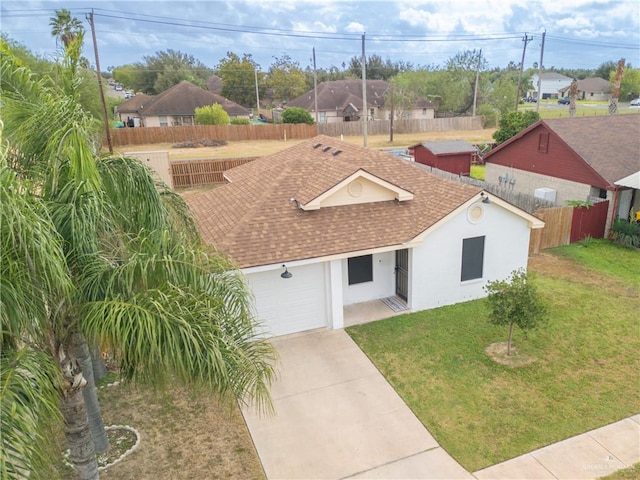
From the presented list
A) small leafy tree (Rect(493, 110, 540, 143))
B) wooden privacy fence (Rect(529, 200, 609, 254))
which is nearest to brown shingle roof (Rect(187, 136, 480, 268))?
wooden privacy fence (Rect(529, 200, 609, 254))

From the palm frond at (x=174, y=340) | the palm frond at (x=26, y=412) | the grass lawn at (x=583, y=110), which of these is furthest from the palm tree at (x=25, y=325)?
the grass lawn at (x=583, y=110)

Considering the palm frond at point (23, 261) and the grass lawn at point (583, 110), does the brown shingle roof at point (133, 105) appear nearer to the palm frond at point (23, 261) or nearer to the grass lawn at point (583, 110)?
the grass lawn at point (583, 110)

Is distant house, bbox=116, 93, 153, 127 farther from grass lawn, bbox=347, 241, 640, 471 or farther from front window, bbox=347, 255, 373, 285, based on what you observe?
grass lawn, bbox=347, 241, 640, 471

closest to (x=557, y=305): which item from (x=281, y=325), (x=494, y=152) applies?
(x=281, y=325)

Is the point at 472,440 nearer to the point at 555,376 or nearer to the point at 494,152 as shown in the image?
the point at 555,376

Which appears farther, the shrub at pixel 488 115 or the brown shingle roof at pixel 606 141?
the shrub at pixel 488 115

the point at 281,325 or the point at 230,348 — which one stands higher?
the point at 230,348
